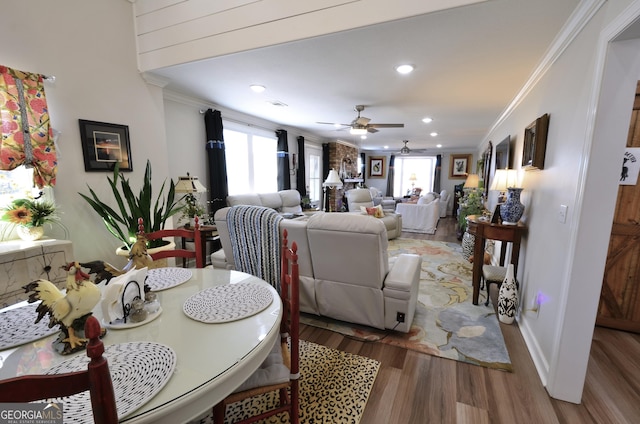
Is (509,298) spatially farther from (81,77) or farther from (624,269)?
(81,77)

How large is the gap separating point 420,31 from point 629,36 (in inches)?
44.1

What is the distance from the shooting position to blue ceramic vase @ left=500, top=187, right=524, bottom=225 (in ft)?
8.17

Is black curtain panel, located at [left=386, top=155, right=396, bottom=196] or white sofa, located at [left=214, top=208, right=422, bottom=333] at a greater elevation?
black curtain panel, located at [left=386, top=155, right=396, bottom=196]

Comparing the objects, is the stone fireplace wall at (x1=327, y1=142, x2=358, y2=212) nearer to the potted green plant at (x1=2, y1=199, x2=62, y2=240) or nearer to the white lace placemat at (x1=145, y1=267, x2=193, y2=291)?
the potted green plant at (x1=2, y1=199, x2=62, y2=240)

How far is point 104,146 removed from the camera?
254cm

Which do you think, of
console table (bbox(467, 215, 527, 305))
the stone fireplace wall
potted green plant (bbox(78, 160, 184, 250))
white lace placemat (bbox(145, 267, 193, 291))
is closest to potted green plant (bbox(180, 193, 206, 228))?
potted green plant (bbox(78, 160, 184, 250))

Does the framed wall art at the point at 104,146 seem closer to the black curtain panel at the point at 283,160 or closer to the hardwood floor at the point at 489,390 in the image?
the hardwood floor at the point at 489,390

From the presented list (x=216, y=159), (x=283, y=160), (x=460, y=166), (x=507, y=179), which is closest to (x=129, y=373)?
(x=507, y=179)

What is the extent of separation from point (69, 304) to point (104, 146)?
7.47 feet

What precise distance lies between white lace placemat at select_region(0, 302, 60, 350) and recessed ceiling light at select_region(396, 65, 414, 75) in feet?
9.80

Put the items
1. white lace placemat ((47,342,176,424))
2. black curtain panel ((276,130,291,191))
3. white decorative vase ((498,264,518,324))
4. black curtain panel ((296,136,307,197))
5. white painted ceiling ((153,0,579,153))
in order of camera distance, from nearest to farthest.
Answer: white lace placemat ((47,342,176,424))
white painted ceiling ((153,0,579,153))
white decorative vase ((498,264,518,324))
black curtain panel ((276,130,291,191))
black curtain panel ((296,136,307,197))

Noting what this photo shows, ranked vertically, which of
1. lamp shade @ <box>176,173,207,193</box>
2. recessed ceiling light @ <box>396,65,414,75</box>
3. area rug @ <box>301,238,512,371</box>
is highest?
recessed ceiling light @ <box>396,65,414,75</box>

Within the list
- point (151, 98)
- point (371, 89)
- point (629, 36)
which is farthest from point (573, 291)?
point (151, 98)

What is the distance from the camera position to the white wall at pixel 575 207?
1.36 metres
